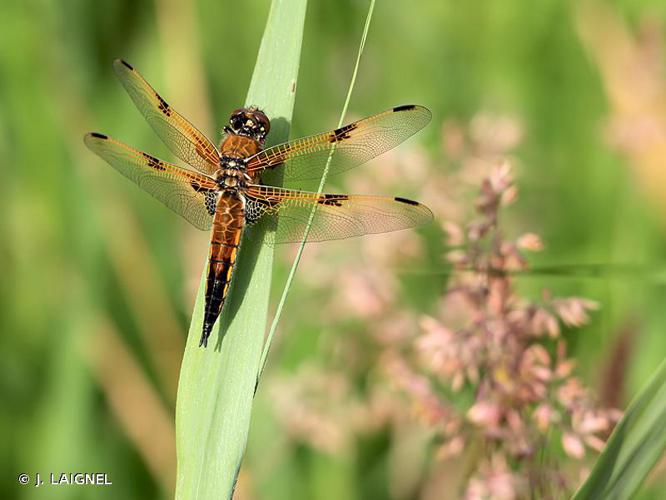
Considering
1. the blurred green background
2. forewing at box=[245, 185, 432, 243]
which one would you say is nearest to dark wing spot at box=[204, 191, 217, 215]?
forewing at box=[245, 185, 432, 243]

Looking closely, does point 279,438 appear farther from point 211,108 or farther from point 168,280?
point 211,108

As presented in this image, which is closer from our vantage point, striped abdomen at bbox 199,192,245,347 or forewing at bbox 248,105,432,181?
striped abdomen at bbox 199,192,245,347

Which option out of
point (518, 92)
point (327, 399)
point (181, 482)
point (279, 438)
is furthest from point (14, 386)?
point (518, 92)

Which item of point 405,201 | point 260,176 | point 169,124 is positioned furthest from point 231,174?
point 405,201

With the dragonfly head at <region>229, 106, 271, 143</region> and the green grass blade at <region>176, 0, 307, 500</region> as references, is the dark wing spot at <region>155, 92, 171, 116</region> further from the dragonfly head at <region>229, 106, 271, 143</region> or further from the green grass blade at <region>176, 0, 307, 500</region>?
the green grass blade at <region>176, 0, 307, 500</region>

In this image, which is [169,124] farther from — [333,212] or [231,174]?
[333,212]

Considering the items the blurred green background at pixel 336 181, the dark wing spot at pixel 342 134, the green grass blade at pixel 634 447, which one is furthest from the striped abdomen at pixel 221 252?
the green grass blade at pixel 634 447

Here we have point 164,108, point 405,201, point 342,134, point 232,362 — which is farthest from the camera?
point 164,108
